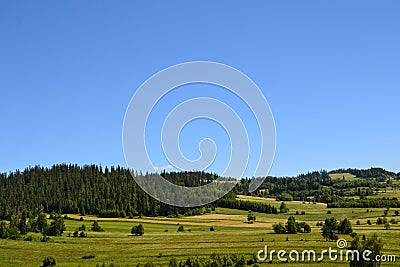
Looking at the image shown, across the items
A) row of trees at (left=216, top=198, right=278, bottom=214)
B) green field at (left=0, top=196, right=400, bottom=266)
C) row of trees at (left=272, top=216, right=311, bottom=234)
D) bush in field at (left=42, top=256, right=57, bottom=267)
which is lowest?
bush in field at (left=42, top=256, right=57, bottom=267)

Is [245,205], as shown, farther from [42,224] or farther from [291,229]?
[42,224]

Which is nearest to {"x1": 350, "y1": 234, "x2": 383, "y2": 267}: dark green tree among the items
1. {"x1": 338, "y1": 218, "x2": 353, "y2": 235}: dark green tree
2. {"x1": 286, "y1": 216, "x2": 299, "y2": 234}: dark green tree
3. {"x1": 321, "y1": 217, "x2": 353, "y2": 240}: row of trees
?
{"x1": 321, "y1": 217, "x2": 353, "y2": 240}: row of trees

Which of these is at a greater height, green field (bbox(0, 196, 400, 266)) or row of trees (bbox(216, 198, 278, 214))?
row of trees (bbox(216, 198, 278, 214))

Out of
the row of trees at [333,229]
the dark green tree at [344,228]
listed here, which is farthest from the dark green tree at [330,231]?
the dark green tree at [344,228]

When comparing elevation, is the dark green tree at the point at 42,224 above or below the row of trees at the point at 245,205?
below

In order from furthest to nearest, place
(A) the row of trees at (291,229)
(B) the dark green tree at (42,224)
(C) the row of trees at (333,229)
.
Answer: (B) the dark green tree at (42,224), (A) the row of trees at (291,229), (C) the row of trees at (333,229)

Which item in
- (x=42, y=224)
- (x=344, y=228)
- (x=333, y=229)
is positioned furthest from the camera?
(x=42, y=224)

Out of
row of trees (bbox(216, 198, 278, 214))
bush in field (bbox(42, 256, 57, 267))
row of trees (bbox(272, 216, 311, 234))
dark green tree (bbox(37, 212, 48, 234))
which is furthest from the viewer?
row of trees (bbox(216, 198, 278, 214))

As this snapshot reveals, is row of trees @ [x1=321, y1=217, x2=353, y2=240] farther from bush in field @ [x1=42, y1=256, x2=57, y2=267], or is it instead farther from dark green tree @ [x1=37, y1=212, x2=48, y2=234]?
dark green tree @ [x1=37, y1=212, x2=48, y2=234]

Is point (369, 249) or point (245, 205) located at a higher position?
point (245, 205)

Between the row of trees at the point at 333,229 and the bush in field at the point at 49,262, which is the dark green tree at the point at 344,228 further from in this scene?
the bush in field at the point at 49,262

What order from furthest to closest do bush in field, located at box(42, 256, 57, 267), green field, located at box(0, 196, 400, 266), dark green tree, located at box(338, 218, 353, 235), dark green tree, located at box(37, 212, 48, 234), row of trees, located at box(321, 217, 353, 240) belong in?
1. dark green tree, located at box(37, 212, 48, 234)
2. dark green tree, located at box(338, 218, 353, 235)
3. row of trees, located at box(321, 217, 353, 240)
4. green field, located at box(0, 196, 400, 266)
5. bush in field, located at box(42, 256, 57, 267)

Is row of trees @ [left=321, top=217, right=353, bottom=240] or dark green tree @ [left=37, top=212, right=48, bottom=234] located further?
dark green tree @ [left=37, top=212, right=48, bottom=234]

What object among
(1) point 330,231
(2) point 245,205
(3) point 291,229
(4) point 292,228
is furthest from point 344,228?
(2) point 245,205
